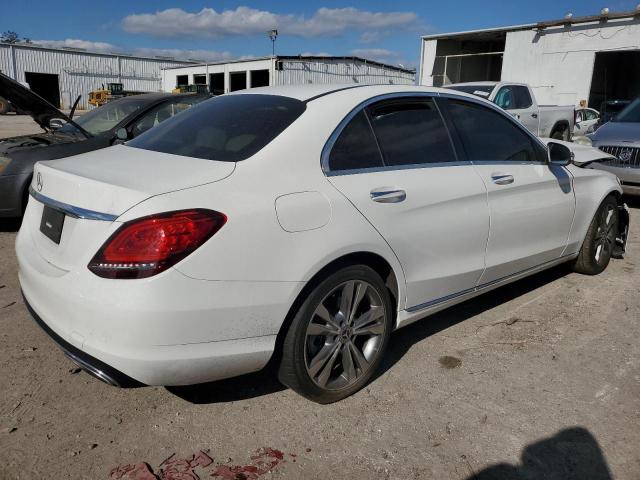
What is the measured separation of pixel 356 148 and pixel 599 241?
3142 millimetres

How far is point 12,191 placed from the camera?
5438mm

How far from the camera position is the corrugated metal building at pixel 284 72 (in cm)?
3722

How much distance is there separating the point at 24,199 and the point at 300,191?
13.9 feet

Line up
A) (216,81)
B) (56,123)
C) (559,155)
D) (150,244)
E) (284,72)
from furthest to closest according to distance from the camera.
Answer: (216,81), (284,72), (56,123), (559,155), (150,244)

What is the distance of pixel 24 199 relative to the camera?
5.52m

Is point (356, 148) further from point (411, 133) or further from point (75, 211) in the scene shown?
point (75, 211)

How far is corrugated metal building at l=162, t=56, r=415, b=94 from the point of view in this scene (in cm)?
3722

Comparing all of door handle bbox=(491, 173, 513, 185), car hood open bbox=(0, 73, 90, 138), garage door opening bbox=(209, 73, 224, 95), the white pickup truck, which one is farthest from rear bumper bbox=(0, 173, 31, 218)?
garage door opening bbox=(209, 73, 224, 95)

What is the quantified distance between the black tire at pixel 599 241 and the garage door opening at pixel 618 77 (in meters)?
20.6

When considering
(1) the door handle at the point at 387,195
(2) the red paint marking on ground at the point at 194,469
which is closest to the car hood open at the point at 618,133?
(1) the door handle at the point at 387,195

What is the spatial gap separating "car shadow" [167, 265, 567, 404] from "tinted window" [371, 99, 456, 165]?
4.00ft

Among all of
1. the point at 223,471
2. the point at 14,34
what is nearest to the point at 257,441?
the point at 223,471

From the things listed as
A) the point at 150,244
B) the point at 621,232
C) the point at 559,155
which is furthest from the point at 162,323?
the point at 621,232

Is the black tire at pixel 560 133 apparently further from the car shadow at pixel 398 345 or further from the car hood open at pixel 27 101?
the car hood open at pixel 27 101
